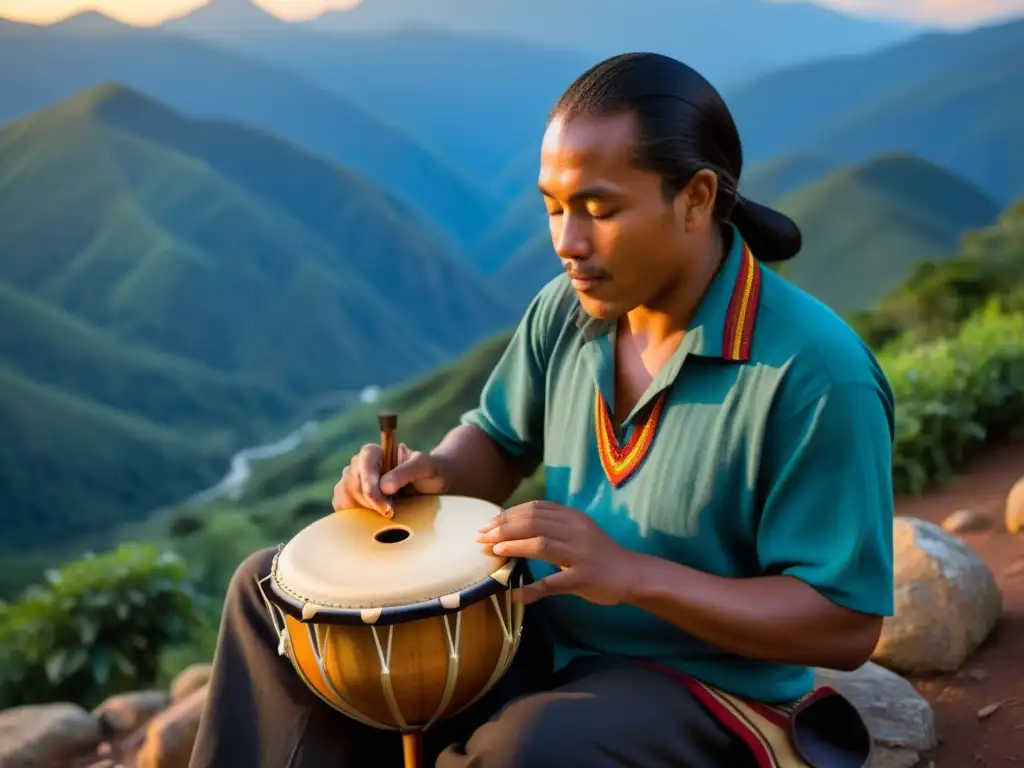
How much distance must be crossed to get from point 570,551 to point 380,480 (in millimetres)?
560

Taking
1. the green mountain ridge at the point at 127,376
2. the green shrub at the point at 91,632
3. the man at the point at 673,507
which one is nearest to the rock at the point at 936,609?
the man at the point at 673,507

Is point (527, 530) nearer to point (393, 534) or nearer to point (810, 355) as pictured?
point (393, 534)

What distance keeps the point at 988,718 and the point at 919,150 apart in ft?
18.3

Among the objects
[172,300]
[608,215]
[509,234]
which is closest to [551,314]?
[608,215]

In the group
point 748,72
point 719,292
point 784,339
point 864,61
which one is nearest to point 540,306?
point 719,292

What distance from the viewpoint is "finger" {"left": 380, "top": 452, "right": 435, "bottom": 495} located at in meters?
1.97

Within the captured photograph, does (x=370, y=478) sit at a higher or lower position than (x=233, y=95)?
higher

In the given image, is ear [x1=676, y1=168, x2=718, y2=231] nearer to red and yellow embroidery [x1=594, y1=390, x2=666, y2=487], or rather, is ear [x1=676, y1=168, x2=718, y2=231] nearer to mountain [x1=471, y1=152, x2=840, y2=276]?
red and yellow embroidery [x1=594, y1=390, x2=666, y2=487]

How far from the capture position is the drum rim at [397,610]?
1.57 meters

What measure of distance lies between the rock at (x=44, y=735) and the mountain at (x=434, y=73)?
6367 millimetres

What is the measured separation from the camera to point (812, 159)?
24.4 ft

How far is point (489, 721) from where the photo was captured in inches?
64.2

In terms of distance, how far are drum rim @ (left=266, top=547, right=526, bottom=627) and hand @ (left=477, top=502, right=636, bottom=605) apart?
61 millimetres

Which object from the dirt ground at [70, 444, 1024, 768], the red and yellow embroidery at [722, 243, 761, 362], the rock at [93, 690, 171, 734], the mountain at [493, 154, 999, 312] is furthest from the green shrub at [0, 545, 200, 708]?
the mountain at [493, 154, 999, 312]
